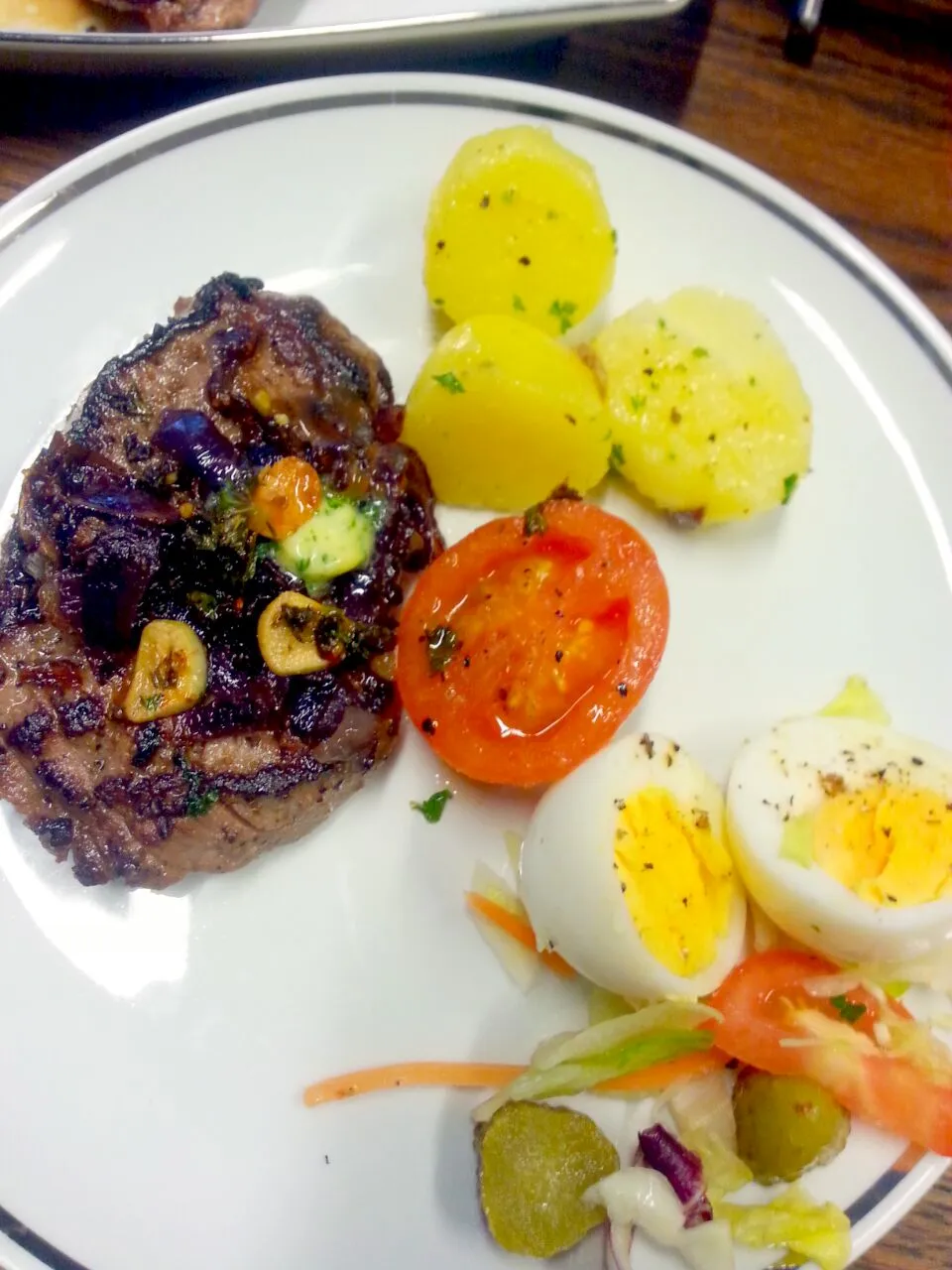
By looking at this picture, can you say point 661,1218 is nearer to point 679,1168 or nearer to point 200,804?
point 679,1168

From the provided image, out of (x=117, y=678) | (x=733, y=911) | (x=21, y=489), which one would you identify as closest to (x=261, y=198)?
(x=21, y=489)

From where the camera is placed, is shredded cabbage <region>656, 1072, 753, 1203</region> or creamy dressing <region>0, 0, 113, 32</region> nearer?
shredded cabbage <region>656, 1072, 753, 1203</region>

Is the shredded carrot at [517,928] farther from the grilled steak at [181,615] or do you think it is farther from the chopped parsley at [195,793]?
the chopped parsley at [195,793]

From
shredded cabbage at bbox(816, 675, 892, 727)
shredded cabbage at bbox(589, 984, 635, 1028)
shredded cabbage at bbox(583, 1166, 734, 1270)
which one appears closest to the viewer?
shredded cabbage at bbox(583, 1166, 734, 1270)

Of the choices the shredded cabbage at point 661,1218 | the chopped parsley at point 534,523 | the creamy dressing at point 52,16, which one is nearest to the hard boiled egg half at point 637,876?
the shredded cabbage at point 661,1218

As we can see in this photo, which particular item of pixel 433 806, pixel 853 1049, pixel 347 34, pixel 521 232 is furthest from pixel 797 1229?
pixel 347 34

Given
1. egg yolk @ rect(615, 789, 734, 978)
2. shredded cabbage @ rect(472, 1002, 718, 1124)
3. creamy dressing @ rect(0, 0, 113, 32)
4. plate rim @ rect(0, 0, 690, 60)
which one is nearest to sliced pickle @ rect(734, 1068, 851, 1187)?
shredded cabbage @ rect(472, 1002, 718, 1124)

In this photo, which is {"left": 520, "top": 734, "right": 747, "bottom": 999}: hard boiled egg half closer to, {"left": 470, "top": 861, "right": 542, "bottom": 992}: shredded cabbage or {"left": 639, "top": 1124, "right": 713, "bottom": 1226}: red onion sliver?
{"left": 470, "top": 861, "right": 542, "bottom": 992}: shredded cabbage

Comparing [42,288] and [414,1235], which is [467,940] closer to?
[414,1235]
